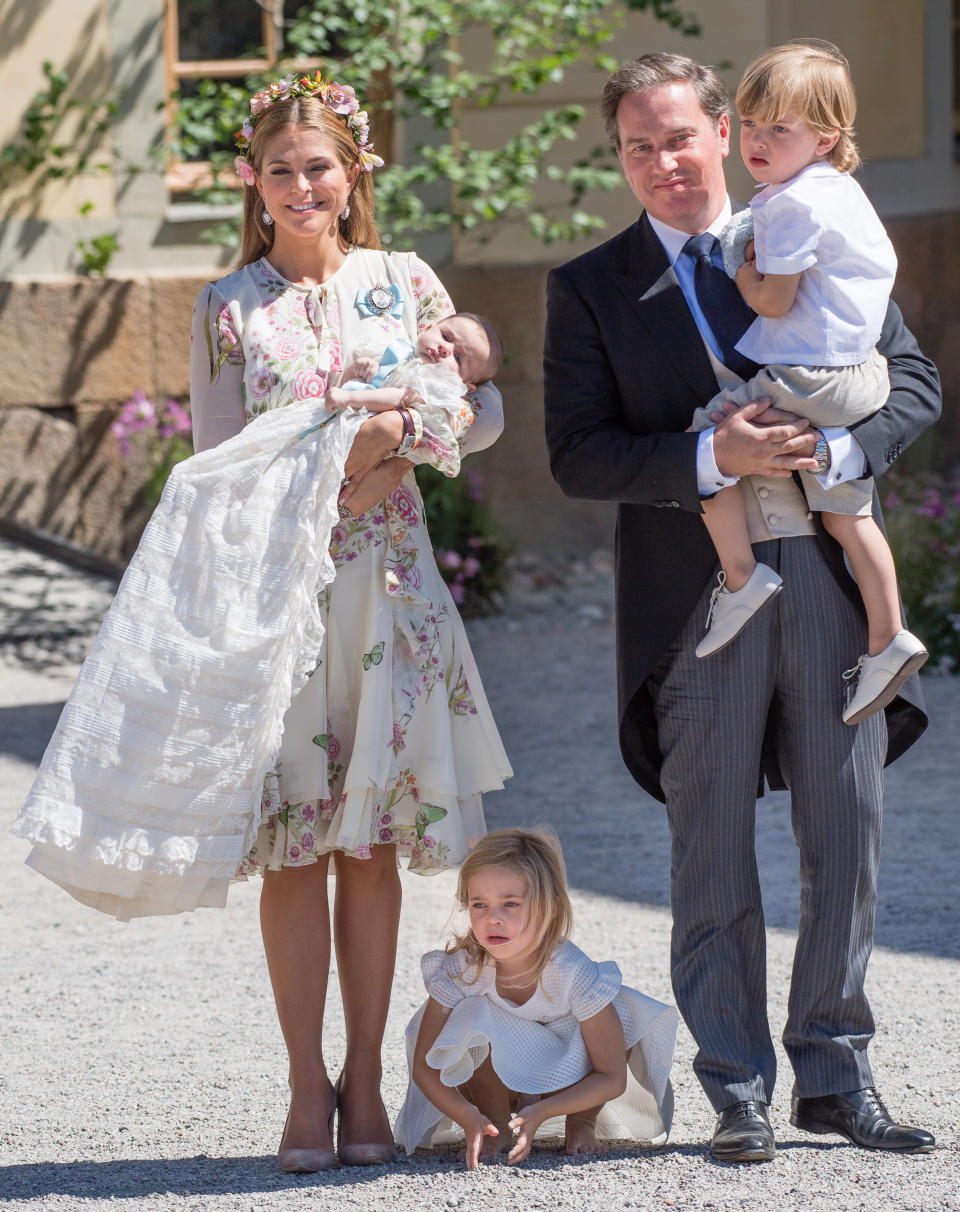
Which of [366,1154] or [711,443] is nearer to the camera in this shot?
[711,443]

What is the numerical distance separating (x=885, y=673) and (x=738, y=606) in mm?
257

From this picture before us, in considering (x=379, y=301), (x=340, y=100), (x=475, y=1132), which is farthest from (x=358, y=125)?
(x=475, y=1132)

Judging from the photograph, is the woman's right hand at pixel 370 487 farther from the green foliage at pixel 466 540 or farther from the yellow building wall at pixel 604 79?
the yellow building wall at pixel 604 79

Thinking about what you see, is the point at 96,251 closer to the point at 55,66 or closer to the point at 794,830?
the point at 55,66

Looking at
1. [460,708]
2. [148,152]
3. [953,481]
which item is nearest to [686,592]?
[460,708]

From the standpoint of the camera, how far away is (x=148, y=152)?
8.36 meters

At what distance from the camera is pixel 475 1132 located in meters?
2.75

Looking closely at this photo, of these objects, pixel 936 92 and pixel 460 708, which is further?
pixel 936 92

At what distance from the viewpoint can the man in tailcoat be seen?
271 centimetres

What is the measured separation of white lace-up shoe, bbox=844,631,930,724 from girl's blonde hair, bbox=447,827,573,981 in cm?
58

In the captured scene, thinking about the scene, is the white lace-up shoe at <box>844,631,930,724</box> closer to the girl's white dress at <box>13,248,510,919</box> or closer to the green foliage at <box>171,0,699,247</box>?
the girl's white dress at <box>13,248,510,919</box>

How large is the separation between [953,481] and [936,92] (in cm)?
258

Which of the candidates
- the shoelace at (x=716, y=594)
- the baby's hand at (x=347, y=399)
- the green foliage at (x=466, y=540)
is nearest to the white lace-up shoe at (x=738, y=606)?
the shoelace at (x=716, y=594)

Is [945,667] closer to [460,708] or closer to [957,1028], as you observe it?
[957,1028]
